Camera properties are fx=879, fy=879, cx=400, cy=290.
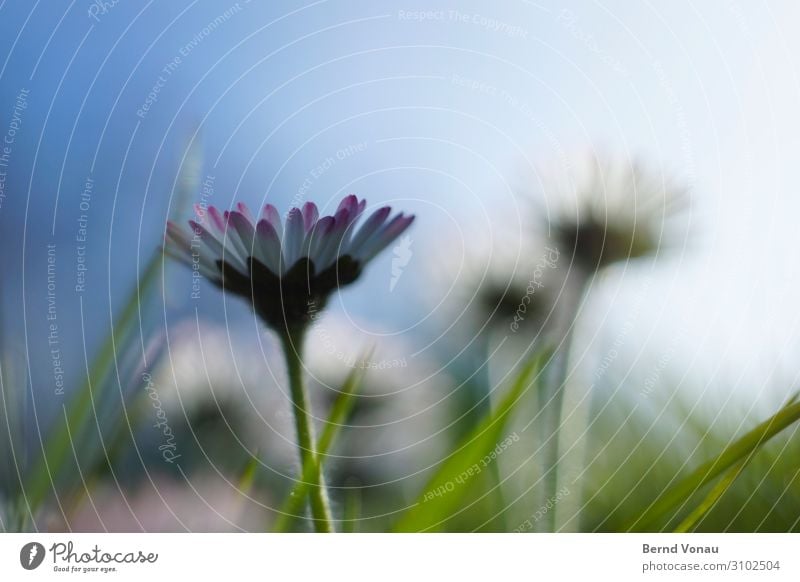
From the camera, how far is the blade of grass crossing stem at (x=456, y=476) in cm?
53

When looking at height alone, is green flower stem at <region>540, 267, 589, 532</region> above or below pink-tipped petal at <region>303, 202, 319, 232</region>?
below

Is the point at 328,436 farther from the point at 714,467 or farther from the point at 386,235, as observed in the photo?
the point at 714,467

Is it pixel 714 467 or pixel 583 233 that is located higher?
pixel 583 233

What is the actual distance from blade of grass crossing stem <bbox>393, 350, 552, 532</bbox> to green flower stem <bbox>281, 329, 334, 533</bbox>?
5 centimetres

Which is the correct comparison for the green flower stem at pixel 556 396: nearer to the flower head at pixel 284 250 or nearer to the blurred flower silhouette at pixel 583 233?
the blurred flower silhouette at pixel 583 233

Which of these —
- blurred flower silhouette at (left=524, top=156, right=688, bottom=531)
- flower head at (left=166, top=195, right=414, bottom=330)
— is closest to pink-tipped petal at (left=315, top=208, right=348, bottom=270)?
flower head at (left=166, top=195, right=414, bottom=330)

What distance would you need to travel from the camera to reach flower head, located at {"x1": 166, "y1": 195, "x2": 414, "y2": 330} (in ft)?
1.64

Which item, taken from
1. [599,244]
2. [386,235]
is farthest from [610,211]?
[386,235]
